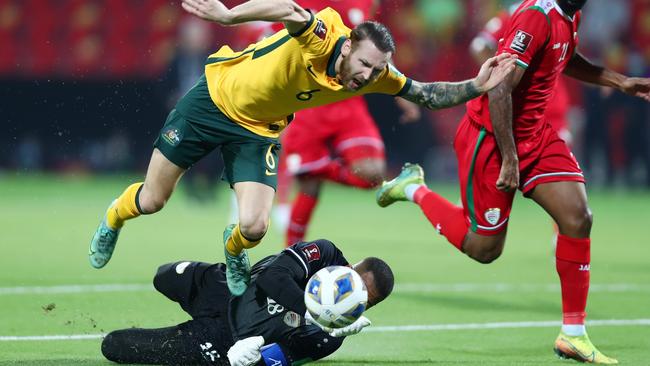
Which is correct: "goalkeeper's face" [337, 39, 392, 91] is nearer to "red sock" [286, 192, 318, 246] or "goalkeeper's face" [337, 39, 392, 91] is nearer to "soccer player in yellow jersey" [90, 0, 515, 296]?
"soccer player in yellow jersey" [90, 0, 515, 296]

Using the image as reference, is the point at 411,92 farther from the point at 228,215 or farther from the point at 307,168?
the point at 228,215

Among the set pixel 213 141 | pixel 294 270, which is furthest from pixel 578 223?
pixel 213 141

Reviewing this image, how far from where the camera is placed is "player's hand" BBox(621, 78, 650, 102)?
309 inches

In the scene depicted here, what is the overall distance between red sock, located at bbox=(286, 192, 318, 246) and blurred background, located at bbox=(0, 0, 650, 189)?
889 cm

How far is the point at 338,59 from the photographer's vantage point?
6801 mm

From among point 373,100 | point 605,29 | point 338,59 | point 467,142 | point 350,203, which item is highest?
point 338,59

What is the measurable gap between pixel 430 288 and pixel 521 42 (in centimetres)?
334

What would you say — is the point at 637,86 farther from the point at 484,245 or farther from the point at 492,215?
the point at 484,245

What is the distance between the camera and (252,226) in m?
7.16

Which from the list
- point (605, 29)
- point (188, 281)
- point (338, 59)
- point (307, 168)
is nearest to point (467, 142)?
Result: point (338, 59)

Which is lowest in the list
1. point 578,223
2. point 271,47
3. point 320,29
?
point 578,223

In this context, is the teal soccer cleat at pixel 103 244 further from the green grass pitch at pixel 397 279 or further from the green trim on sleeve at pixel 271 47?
the green trim on sleeve at pixel 271 47

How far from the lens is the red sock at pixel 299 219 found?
10148 millimetres

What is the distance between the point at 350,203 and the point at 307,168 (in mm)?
7838
